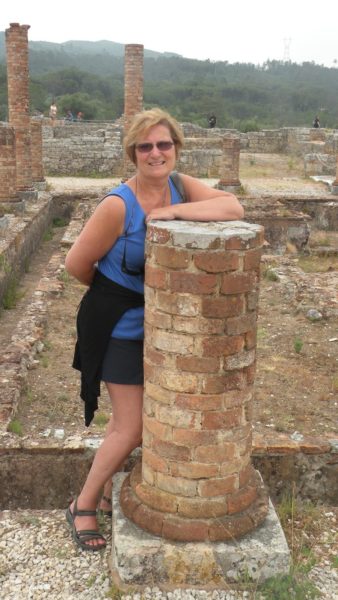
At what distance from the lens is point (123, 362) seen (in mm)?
3271

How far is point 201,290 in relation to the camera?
2924 millimetres

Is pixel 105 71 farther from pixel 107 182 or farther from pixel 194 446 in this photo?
pixel 194 446

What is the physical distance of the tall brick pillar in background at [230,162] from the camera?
19.2 m

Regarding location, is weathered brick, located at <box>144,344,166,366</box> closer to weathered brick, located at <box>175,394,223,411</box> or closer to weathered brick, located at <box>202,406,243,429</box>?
weathered brick, located at <box>175,394,223,411</box>

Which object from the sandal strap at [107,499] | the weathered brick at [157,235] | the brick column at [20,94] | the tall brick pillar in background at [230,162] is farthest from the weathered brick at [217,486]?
the tall brick pillar in background at [230,162]

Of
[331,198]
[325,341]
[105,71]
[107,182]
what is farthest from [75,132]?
[105,71]

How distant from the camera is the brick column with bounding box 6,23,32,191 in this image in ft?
53.1

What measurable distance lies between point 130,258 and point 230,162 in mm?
16696

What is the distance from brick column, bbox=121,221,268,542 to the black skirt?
0.16m

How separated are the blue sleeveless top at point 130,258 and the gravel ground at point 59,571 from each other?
3.83ft

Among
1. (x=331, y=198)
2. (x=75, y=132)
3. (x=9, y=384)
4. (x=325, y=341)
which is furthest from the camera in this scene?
(x=75, y=132)

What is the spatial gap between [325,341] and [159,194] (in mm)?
4979

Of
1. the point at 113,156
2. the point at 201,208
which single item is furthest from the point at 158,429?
the point at 113,156

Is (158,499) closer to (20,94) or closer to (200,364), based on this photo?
(200,364)
